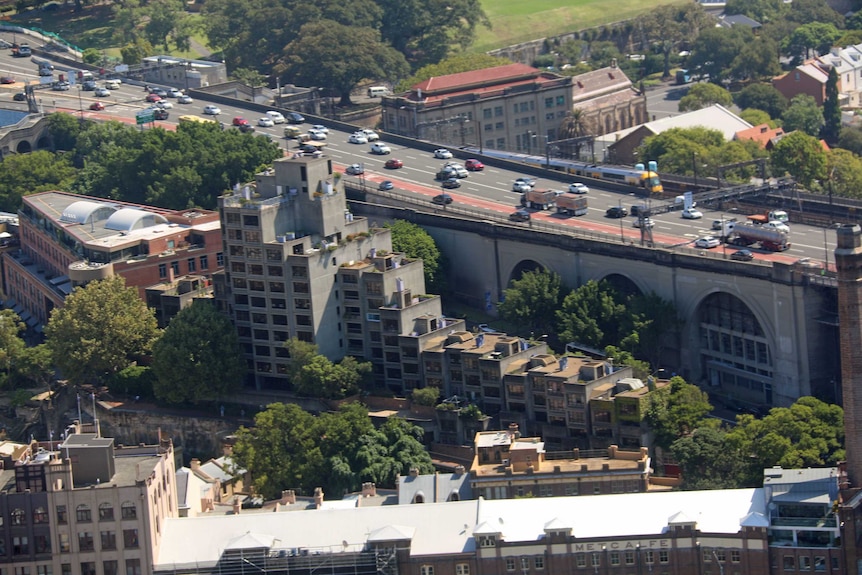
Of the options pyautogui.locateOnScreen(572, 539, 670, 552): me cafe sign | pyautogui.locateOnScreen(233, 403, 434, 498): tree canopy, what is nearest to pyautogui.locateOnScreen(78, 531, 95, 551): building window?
pyautogui.locateOnScreen(233, 403, 434, 498): tree canopy

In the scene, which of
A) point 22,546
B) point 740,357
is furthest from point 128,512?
point 740,357

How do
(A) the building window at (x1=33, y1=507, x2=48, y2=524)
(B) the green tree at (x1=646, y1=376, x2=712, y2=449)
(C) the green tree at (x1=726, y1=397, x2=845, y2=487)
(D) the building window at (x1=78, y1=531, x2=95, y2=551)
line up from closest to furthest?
(A) the building window at (x1=33, y1=507, x2=48, y2=524)
(D) the building window at (x1=78, y1=531, x2=95, y2=551)
(C) the green tree at (x1=726, y1=397, x2=845, y2=487)
(B) the green tree at (x1=646, y1=376, x2=712, y2=449)

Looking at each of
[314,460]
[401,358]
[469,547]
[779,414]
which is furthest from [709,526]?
[401,358]

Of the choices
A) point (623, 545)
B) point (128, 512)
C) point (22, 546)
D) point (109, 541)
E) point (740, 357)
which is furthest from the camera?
point (740, 357)

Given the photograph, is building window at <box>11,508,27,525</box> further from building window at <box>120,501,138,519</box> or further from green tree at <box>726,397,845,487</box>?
green tree at <box>726,397,845,487</box>

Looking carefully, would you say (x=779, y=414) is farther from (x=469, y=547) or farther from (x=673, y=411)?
(x=469, y=547)

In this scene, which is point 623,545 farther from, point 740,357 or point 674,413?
point 740,357
